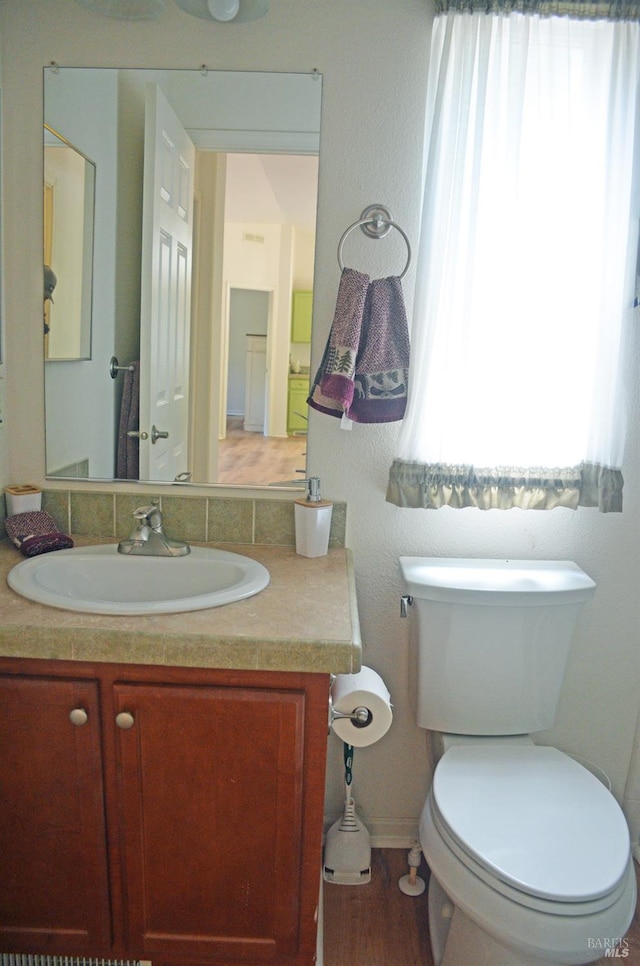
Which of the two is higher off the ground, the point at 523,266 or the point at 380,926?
the point at 523,266

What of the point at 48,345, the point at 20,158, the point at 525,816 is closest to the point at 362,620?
the point at 525,816

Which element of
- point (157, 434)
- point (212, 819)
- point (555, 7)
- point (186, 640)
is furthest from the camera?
point (157, 434)

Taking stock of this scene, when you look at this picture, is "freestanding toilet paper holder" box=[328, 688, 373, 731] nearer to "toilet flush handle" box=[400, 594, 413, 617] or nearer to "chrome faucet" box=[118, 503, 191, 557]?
"toilet flush handle" box=[400, 594, 413, 617]

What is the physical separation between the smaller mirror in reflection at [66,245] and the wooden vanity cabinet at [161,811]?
859mm

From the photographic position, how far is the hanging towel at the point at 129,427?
1.81m

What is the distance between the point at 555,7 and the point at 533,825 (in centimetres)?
175

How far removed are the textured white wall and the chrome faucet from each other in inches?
14.9

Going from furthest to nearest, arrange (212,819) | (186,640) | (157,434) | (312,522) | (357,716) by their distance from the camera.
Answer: (157,434), (312,522), (357,716), (212,819), (186,640)

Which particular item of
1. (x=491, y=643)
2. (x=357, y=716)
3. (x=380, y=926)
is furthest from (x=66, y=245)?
(x=380, y=926)

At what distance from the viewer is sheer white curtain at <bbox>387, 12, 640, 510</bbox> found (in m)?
1.65

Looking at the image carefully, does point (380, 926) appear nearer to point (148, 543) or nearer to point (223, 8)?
point (148, 543)

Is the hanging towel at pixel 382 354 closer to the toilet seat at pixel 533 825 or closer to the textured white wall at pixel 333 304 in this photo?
the textured white wall at pixel 333 304

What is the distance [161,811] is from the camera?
138 cm

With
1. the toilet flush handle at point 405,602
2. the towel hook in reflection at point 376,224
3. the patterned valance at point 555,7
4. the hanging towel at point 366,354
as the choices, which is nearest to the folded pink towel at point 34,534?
the hanging towel at point 366,354
